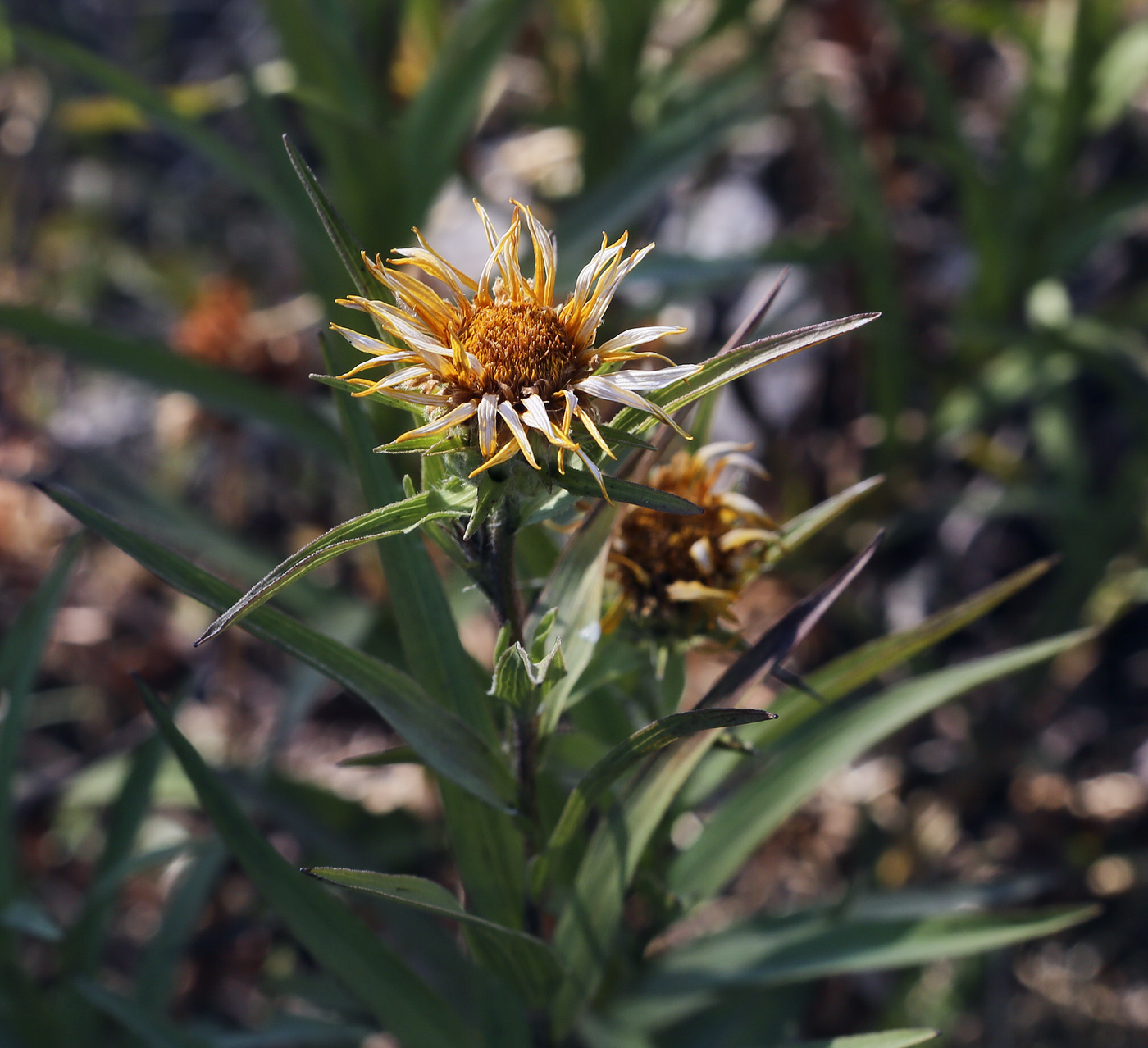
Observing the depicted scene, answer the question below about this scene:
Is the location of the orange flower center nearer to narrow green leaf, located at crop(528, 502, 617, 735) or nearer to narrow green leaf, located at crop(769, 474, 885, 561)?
narrow green leaf, located at crop(528, 502, 617, 735)

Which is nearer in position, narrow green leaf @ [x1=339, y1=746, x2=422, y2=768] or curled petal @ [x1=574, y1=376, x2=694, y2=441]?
curled petal @ [x1=574, y1=376, x2=694, y2=441]

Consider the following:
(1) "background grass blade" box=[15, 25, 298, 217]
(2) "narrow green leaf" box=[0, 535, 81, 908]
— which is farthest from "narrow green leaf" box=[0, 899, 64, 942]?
(1) "background grass blade" box=[15, 25, 298, 217]

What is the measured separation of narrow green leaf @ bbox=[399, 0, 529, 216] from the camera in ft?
7.15

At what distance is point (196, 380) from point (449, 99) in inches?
36.1

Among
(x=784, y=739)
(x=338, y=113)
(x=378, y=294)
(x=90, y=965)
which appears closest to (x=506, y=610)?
(x=378, y=294)

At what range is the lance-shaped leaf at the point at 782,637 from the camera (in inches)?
39.9

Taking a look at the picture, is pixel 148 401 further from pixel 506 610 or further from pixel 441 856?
pixel 506 610

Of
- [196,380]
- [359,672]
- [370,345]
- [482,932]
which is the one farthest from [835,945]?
[196,380]

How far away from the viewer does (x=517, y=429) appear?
29.5 inches

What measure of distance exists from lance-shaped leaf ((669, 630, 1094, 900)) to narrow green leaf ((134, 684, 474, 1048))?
0.40 meters

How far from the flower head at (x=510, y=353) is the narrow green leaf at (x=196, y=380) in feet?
3.90

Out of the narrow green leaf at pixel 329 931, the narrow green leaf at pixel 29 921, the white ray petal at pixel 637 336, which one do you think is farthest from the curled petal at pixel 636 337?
the narrow green leaf at pixel 29 921

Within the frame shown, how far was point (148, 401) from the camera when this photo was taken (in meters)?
3.17

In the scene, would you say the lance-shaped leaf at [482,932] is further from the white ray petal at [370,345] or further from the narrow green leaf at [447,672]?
the white ray petal at [370,345]
